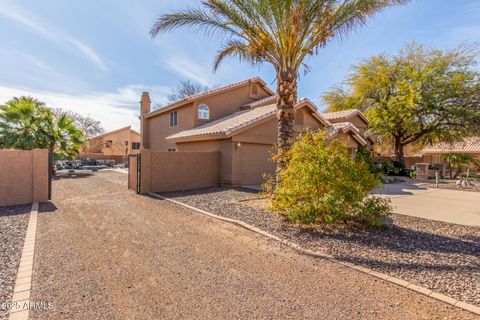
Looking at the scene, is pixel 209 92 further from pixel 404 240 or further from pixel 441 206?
pixel 404 240

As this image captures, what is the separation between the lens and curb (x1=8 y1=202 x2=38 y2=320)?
3377 mm

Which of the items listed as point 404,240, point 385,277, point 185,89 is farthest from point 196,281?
point 185,89

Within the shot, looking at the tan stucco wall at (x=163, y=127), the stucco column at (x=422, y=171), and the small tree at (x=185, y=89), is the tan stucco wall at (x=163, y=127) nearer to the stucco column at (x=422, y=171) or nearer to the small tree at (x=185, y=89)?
the stucco column at (x=422, y=171)

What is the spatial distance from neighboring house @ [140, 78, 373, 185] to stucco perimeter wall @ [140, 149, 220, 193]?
2.28 ft

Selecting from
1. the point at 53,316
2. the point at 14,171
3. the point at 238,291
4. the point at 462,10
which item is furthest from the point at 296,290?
the point at 462,10

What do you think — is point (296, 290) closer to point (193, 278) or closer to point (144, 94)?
point (193, 278)

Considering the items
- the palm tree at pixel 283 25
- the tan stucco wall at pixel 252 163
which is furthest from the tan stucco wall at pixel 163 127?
the palm tree at pixel 283 25

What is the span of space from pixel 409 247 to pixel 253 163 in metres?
10.5

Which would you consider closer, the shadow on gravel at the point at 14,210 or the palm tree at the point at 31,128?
the shadow on gravel at the point at 14,210

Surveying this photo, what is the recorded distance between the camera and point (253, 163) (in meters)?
15.8

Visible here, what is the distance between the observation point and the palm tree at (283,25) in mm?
8750

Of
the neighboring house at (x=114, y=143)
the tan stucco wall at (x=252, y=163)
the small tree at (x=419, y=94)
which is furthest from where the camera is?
the neighboring house at (x=114, y=143)

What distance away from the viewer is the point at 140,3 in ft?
36.8

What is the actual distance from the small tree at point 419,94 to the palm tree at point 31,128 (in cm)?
2707
